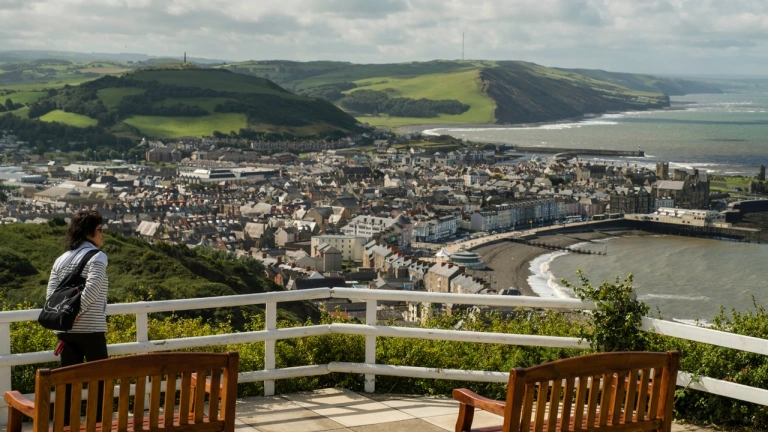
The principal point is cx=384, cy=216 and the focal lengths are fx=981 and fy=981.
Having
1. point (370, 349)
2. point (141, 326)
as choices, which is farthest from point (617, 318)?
point (141, 326)

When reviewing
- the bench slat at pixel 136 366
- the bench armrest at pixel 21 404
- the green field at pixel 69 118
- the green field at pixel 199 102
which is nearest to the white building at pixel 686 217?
the bench slat at pixel 136 366

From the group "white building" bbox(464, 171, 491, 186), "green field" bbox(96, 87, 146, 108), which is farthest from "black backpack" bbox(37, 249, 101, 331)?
"green field" bbox(96, 87, 146, 108)

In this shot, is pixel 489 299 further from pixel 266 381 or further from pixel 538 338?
pixel 266 381

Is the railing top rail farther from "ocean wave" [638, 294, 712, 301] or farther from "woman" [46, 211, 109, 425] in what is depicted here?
"ocean wave" [638, 294, 712, 301]

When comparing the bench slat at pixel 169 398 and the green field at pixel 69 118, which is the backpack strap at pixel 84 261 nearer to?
the bench slat at pixel 169 398

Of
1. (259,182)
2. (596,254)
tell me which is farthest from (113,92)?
(596,254)

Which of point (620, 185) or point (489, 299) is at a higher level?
point (489, 299)
